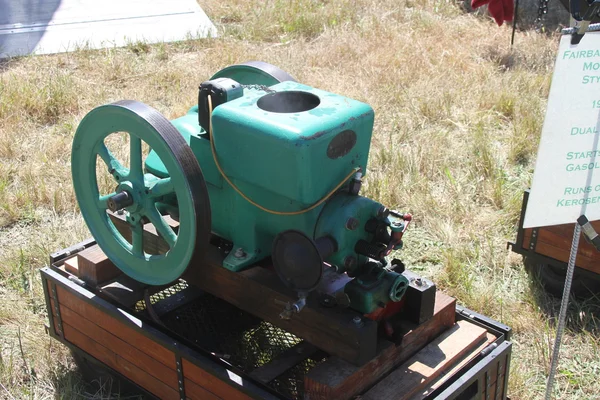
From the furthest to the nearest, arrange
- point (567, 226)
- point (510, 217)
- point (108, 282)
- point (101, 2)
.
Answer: point (101, 2) < point (510, 217) < point (567, 226) < point (108, 282)

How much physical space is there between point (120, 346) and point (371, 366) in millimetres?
977

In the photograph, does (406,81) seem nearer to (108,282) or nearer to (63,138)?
(63,138)

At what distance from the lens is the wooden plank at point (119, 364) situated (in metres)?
2.61

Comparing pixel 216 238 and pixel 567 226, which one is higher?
pixel 216 238

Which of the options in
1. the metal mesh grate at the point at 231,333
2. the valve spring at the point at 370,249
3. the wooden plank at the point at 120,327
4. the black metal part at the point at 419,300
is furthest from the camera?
the metal mesh grate at the point at 231,333

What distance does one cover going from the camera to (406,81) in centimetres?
542

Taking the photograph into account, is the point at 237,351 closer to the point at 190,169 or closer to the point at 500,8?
the point at 190,169

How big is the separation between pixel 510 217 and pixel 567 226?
26.8 inches

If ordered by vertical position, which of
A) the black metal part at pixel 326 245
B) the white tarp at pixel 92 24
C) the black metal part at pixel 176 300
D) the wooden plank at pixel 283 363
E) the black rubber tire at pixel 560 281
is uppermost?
the black metal part at pixel 326 245

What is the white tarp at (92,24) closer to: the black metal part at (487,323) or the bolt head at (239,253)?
the bolt head at (239,253)

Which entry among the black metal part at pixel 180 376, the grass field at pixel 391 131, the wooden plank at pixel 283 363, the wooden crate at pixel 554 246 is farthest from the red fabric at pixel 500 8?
the black metal part at pixel 180 376

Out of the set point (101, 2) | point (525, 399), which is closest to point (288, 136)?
point (525, 399)

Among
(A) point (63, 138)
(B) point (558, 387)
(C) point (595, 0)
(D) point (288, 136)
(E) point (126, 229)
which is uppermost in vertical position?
(C) point (595, 0)

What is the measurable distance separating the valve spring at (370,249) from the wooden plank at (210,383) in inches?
22.4
